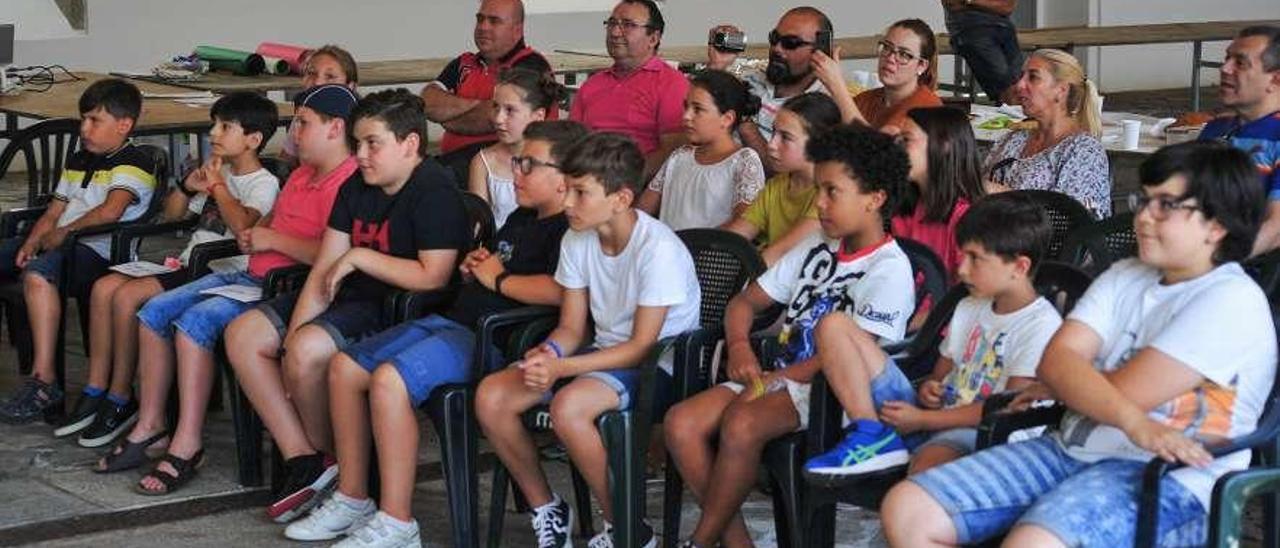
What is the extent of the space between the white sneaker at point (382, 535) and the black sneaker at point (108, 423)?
4.39 ft

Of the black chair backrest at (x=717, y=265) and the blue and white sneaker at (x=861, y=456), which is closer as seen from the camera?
the blue and white sneaker at (x=861, y=456)

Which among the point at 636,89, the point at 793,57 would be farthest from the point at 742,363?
the point at 636,89

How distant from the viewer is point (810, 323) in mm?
4133

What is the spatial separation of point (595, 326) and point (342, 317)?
27.9 inches

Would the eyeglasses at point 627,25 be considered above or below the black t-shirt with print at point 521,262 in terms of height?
above

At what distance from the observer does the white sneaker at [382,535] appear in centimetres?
449

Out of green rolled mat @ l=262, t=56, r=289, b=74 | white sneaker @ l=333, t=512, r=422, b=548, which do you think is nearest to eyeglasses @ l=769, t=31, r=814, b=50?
white sneaker @ l=333, t=512, r=422, b=548

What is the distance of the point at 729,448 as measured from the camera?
3.97m

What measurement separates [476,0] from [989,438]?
368 inches

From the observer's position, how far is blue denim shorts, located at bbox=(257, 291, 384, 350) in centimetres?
483

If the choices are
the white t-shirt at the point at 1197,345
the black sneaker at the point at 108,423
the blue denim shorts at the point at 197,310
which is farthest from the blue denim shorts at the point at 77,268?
the white t-shirt at the point at 1197,345

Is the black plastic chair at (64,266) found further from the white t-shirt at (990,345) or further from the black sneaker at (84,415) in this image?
the white t-shirt at (990,345)

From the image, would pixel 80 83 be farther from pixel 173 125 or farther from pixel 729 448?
pixel 729 448

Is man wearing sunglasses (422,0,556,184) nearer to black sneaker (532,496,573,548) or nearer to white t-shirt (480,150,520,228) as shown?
white t-shirt (480,150,520,228)
